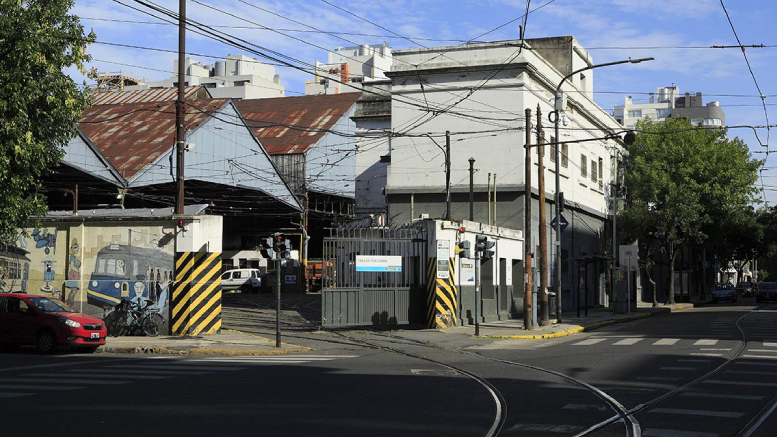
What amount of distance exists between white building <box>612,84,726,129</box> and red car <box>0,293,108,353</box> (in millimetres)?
120721

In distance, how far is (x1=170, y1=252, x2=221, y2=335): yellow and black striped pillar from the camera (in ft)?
80.7

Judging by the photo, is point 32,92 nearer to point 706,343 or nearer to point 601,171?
point 706,343

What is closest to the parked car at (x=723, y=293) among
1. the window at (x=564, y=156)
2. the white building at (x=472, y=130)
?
the white building at (x=472, y=130)

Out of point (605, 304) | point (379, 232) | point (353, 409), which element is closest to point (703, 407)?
point (353, 409)

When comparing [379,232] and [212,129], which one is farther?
[212,129]

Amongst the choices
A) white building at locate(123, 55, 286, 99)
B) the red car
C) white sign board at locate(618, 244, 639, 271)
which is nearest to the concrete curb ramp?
white sign board at locate(618, 244, 639, 271)

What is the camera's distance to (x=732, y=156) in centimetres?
5303

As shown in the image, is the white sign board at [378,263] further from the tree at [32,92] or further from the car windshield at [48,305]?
the tree at [32,92]

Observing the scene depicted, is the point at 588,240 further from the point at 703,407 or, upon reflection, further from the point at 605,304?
the point at 703,407

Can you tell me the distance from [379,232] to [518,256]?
9.63 meters

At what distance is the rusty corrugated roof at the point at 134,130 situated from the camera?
151 feet

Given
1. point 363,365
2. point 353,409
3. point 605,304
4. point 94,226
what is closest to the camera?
point 353,409

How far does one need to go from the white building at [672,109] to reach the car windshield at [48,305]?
12042 centimetres

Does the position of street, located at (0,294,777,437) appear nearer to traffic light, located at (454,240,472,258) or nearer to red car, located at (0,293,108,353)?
red car, located at (0,293,108,353)
